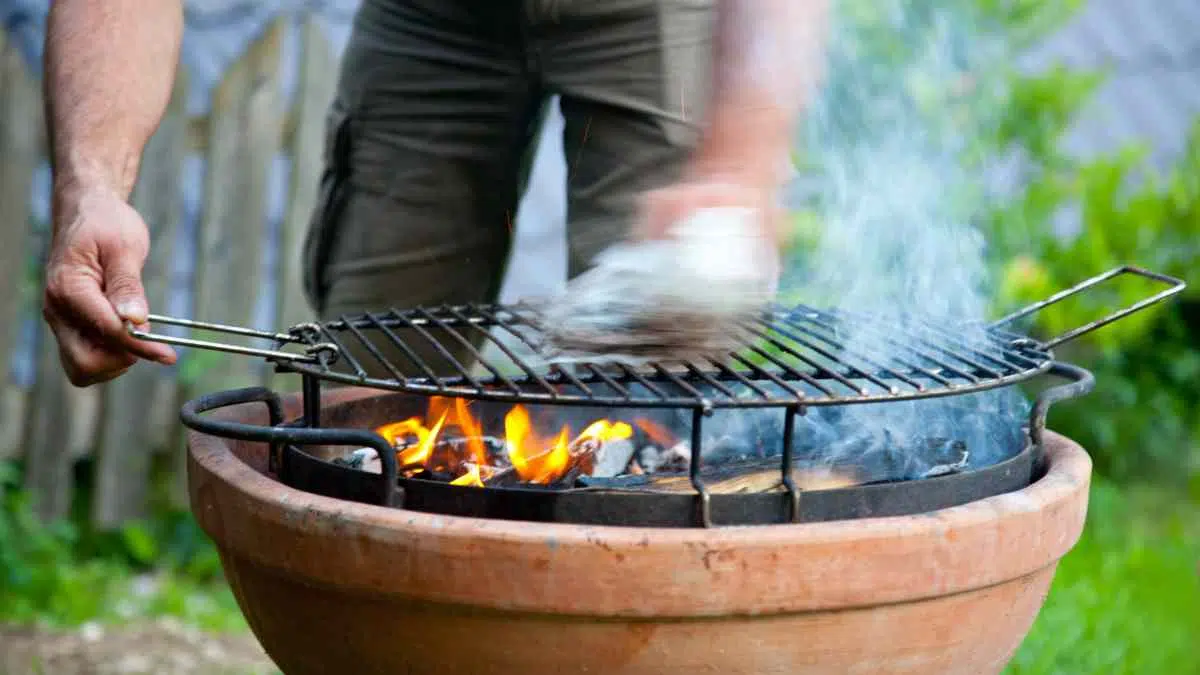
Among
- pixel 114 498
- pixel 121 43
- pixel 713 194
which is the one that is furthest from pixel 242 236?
pixel 713 194

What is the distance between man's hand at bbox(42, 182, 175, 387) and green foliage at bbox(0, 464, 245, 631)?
1.92m

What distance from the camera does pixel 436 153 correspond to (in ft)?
9.91

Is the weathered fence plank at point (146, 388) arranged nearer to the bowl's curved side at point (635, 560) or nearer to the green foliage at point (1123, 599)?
the bowl's curved side at point (635, 560)

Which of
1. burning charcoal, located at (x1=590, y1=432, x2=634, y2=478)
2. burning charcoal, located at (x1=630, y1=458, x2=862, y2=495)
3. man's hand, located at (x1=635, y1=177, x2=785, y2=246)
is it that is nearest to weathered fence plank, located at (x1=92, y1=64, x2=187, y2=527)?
burning charcoal, located at (x1=590, y1=432, x2=634, y2=478)

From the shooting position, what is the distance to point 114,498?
4.23 meters

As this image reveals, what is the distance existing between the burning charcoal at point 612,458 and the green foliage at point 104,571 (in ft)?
6.34

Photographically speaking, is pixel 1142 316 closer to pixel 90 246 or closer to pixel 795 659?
pixel 795 659

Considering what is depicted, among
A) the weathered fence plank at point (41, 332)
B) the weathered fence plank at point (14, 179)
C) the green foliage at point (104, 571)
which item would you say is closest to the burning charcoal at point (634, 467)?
the green foliage at point (104, 571)

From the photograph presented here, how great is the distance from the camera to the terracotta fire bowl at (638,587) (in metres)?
1.64

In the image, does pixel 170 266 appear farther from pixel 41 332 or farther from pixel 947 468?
pixel 947 468

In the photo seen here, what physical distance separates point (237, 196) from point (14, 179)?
2.14ft

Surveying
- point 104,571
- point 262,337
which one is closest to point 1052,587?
point 262,337

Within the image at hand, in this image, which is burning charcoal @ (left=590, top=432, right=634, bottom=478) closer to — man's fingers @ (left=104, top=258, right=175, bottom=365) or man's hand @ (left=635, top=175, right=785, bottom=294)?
man's hand @ (left=635, top=175, right=785, bottom=294)

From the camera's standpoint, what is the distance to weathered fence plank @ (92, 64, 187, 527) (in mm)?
4121
